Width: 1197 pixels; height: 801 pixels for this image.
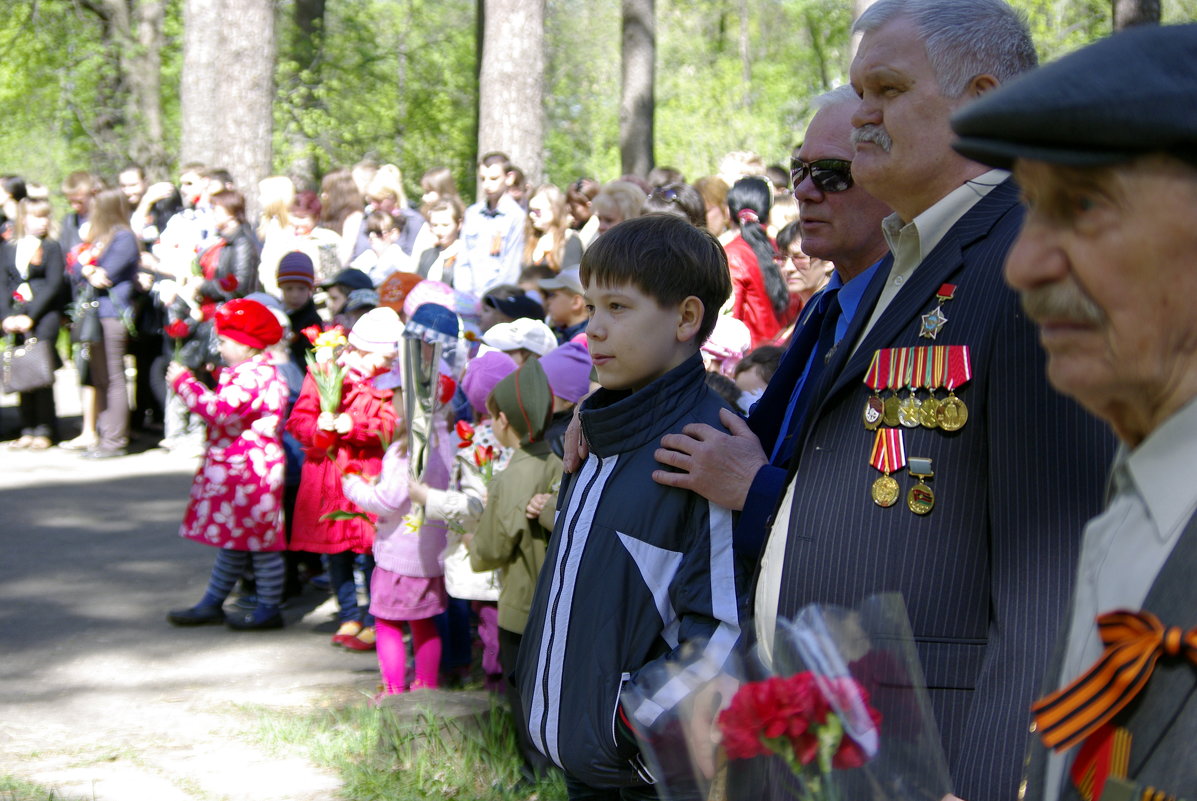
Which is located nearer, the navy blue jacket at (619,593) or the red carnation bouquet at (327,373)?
the navy blue jacket at (619,593)

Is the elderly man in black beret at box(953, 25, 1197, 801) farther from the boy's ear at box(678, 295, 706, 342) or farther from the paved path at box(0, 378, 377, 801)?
the paved path at box(0, 378, 377, 801)

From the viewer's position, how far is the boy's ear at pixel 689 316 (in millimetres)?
3104

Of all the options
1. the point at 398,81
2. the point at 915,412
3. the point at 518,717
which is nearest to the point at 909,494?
the point at 915,412

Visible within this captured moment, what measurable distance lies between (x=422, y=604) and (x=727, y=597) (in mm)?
2979

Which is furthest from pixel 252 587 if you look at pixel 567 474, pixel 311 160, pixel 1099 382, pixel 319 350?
pixel 311 160

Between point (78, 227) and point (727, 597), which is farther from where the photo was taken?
point (78, 227)

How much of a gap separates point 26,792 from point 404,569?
169 centimetres

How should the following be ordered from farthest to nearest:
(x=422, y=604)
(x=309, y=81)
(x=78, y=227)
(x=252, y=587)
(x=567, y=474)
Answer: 1. (x=309, y=81)
2. (x=78, y=227)
3. (x=252, y=587)
4. (x=422, y=604)
5. (x=567, y=474)

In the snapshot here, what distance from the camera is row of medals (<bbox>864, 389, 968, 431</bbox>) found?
1.98m

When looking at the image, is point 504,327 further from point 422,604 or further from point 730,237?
point 730,237

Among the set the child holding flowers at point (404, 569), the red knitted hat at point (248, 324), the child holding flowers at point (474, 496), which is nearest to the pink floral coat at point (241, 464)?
the red knitted hat at point (248, 324)

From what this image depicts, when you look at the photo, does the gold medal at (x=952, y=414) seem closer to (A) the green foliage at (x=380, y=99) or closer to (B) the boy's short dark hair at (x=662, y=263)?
(B) the boy's short dark hair at (x=662, y=263)

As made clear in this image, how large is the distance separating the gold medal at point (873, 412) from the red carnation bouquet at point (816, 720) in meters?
0.66

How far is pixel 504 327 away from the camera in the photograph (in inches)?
228
